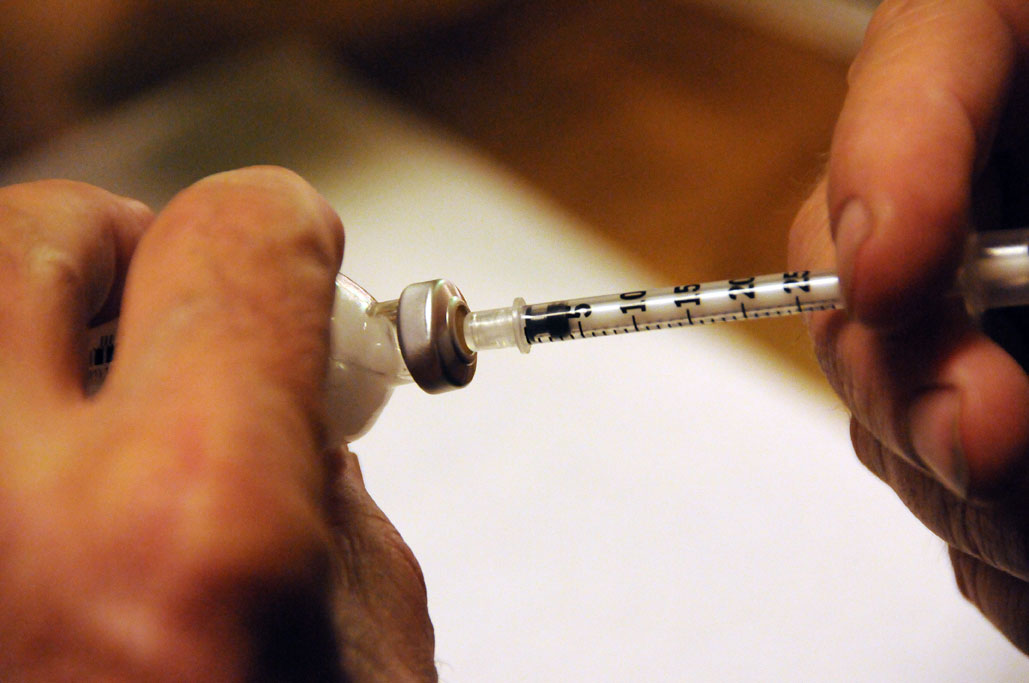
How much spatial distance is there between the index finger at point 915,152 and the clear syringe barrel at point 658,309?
5cm

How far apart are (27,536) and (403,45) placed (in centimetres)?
115

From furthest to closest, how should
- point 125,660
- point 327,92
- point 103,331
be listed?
1. point 327,92
2. point 103,331
3. point 125,660

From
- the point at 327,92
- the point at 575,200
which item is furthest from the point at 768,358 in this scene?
the point at 327,92

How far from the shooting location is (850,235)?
1.32ft

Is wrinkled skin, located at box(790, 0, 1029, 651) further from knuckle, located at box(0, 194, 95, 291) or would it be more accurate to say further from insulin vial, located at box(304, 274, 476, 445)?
knuckle, located at box(0, 194, 95, 291)

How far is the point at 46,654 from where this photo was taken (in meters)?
0.31

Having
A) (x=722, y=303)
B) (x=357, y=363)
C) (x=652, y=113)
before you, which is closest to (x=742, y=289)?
(x=722, y=303)

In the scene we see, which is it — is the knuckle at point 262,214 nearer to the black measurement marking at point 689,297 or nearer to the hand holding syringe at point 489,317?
the hand holding syringe at point 489,317

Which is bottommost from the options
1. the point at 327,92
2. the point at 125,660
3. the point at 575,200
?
the point at 125,660

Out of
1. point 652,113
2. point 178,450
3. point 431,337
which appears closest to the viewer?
point 178,450

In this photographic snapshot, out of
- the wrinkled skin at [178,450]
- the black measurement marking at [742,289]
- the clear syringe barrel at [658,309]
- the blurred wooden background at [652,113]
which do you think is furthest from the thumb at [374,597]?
the blurred wooden background at [652,113]

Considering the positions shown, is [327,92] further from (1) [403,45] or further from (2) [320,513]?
(2) [320,513]

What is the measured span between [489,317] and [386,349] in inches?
2.7

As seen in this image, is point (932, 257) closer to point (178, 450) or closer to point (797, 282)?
point (797, 282)
